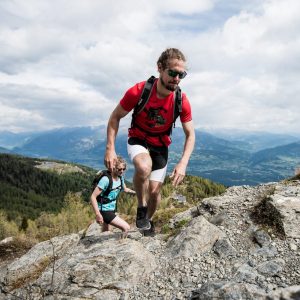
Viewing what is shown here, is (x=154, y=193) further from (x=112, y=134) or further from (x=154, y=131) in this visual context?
(x=112, y=134)

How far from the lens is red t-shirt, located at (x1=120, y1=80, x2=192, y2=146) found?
777 centimetres

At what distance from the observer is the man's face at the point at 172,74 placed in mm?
7430

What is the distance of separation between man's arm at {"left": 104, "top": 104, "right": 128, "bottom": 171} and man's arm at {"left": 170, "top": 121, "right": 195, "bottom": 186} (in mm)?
1399

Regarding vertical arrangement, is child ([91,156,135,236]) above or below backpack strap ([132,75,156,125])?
below

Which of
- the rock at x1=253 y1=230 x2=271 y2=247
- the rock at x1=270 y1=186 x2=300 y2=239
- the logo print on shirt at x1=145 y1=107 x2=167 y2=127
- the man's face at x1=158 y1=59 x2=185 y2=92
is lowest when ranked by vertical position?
the rock at x1=253 y1=230 x2=271 y2=247

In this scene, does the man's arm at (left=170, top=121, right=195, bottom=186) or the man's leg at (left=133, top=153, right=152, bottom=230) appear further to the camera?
the man's leg at (left=133, top=153, right=152, bottom=230)

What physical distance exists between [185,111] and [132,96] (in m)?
1.37

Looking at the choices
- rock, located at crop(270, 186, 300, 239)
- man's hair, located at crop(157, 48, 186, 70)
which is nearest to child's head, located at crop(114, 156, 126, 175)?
man's hair, located at crop(157, 48, 186, 70)

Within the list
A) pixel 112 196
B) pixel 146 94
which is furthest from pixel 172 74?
pixel 112 196

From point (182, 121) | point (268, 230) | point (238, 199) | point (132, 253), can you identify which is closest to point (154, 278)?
point (132, 253)

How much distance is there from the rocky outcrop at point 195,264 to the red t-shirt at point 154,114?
107 inches

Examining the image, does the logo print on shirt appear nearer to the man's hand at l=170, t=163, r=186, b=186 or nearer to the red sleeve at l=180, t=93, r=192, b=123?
the red sleeve at l=180, t=93, r=192, b=123

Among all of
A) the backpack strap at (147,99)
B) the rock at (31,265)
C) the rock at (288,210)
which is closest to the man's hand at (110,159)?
the backpack strap at (147,99)

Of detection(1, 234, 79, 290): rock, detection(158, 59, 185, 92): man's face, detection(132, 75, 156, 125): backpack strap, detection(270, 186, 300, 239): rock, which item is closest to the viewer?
detection(158, 59, 185, 92): man's face
